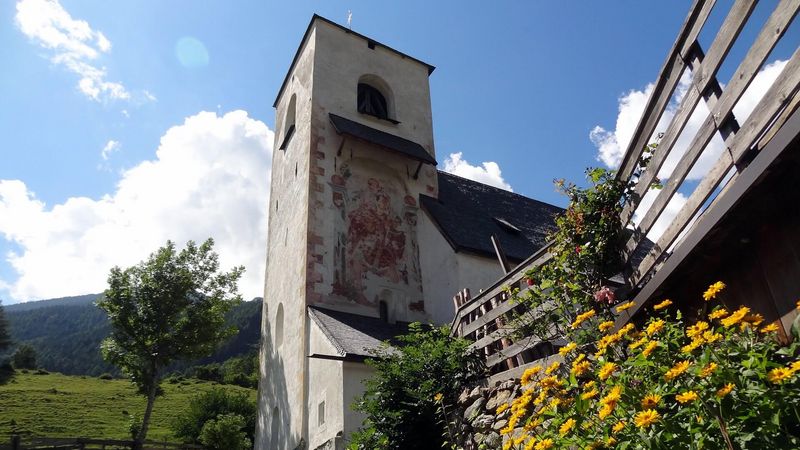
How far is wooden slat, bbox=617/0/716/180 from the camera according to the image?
362cm

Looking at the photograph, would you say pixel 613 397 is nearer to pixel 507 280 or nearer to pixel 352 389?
pixel 507 280

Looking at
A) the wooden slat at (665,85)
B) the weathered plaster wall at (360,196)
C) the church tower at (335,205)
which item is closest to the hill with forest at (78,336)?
the church tower at (335,205)

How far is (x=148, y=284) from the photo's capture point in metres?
19.2

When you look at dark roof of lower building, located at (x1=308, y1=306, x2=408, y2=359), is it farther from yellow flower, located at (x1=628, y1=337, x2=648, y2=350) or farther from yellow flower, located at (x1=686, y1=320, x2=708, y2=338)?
yellow flower, located at (x1=686, y1=320, x2=708, y2=338)

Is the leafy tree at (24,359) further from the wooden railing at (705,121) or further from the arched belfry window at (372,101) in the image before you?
the wooden railing at (705,121)

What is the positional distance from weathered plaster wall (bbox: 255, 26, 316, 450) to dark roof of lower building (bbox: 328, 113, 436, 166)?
93 cm

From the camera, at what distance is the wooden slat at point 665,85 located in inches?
143

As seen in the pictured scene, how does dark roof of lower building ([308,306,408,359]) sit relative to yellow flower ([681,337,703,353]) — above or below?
above

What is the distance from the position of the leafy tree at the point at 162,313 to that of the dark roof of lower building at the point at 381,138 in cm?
908

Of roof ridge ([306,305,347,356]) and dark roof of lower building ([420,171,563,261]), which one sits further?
dark roof of lower building ([420,171,563,261])

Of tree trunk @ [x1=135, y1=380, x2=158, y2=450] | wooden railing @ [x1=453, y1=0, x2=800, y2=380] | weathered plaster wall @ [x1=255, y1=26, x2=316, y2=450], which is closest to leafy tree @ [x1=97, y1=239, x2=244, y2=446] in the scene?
tree trunk @ [x1=135, y1=380, x2=158, y2=450]

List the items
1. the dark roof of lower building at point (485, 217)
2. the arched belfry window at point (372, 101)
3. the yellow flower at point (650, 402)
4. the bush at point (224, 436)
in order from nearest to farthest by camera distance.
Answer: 1. the yellow flower at point (650, 402)
2. the dark roof of lower building at point (485, 217)
3. the arched belfry window at point (372, 101)
4. the bush at point (224, 436)

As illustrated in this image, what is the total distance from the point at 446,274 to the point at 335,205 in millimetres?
3292

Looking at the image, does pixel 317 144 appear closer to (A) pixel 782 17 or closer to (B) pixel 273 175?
(B) pixel 273 175
